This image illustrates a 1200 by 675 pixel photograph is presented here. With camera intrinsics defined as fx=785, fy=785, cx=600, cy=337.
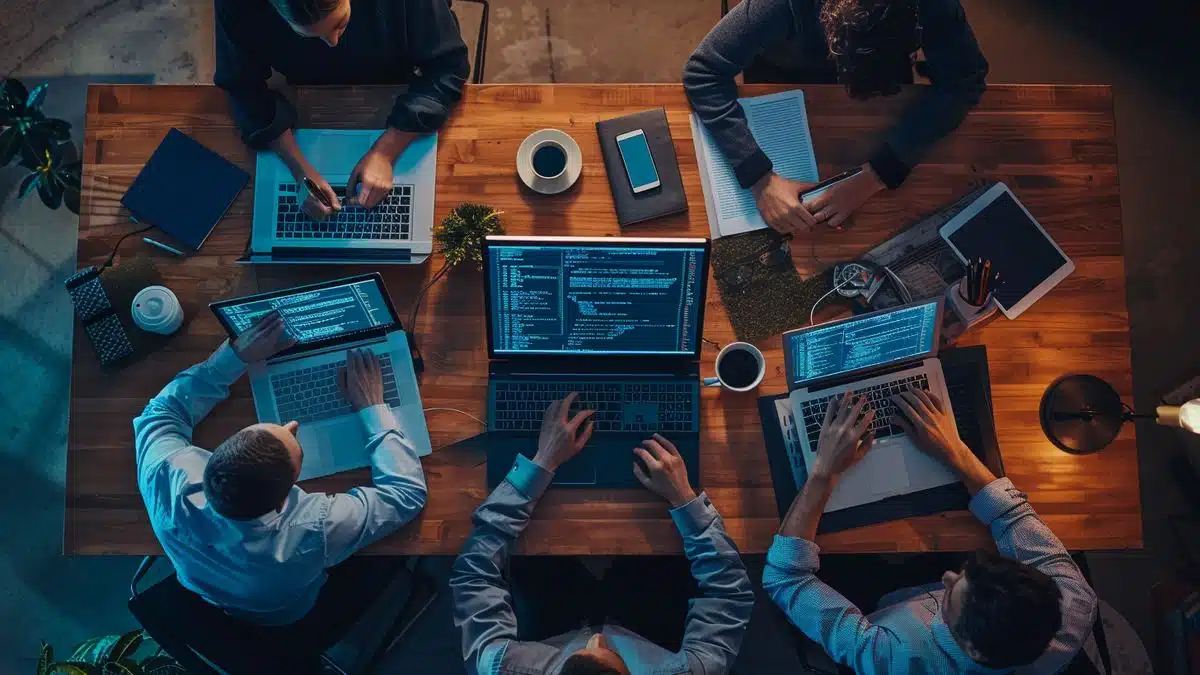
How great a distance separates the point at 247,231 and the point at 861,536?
1.73 metres

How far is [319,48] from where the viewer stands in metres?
2.09

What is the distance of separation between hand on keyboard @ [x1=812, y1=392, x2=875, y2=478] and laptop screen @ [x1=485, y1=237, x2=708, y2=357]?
15.0 inches

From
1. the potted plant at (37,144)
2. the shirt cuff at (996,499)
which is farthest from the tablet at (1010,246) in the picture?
the potted plant at (37,144)

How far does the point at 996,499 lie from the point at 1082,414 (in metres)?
0.33

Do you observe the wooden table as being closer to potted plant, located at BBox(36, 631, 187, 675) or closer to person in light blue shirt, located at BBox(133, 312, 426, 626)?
person in light blue shirt, located at BBox(133, 312, 426, 626)

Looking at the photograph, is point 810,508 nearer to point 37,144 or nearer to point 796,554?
point 796,554

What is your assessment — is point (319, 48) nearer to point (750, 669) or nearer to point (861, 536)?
point (861, 536)

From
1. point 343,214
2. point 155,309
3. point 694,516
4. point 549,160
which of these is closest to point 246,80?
point 343,214

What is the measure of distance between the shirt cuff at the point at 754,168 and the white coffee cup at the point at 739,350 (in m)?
0.42

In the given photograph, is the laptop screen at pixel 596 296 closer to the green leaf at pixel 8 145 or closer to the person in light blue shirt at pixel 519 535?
the person in light blue shirt at pixel 519 535

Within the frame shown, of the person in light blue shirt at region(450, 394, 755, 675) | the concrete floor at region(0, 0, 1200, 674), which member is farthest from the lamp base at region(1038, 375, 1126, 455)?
the concrete floor at region(0, 0, 1200, 674)

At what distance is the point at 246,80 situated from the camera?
1967mm

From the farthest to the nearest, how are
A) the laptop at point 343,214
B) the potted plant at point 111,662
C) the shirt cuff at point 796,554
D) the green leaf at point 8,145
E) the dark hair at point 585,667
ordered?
1. the green leaf at point 8,145
2. the potted plant at point 111,662
3. the laptop at point 343,214
4. the shirt cuff at point 796,554
5. the dark hair at point 585,667

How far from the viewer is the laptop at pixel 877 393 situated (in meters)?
1.92
